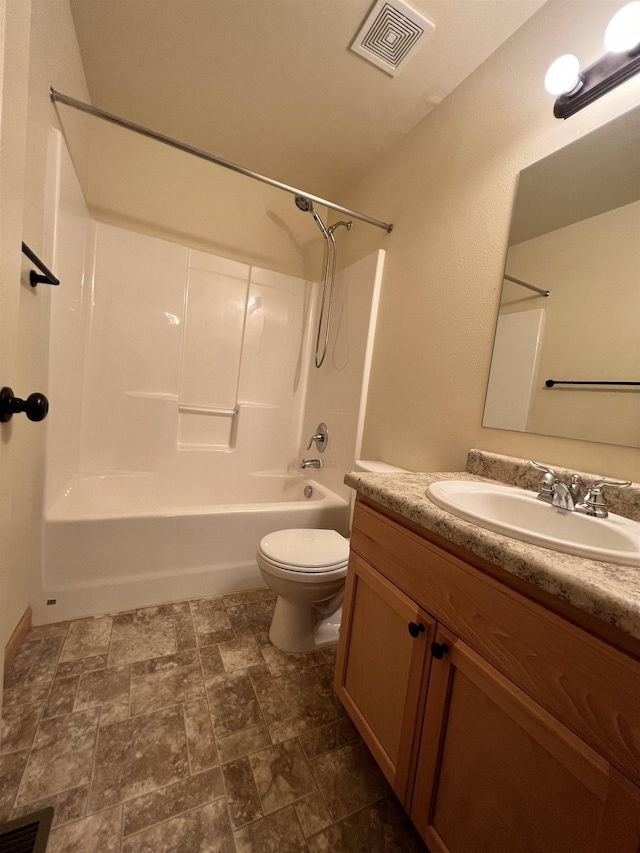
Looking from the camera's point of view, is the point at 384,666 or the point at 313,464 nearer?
the point at 384,666

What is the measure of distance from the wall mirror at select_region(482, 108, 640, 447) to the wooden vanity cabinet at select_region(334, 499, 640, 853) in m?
0.61

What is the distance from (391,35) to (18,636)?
2.65m

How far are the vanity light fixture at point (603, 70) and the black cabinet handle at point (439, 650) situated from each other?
1497mm

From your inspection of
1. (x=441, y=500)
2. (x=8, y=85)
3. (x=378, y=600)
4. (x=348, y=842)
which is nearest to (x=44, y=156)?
(x=8, y=85)

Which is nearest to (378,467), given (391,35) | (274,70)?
(391,35)

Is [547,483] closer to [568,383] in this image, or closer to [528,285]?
[568,383]

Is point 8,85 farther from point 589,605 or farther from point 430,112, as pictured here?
point 430,112

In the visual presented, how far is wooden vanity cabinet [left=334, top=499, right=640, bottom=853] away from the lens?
1.41 ft

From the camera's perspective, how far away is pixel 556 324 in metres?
1.00

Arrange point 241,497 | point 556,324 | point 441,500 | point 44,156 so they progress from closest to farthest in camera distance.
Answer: point 441,500
point 556,324
point 44,156
point 241,497

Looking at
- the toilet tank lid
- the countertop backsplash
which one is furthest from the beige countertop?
the toilet tank lid

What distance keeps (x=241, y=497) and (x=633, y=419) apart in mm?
2135

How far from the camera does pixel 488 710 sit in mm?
585

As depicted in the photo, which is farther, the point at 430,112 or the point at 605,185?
the point at 430,112
